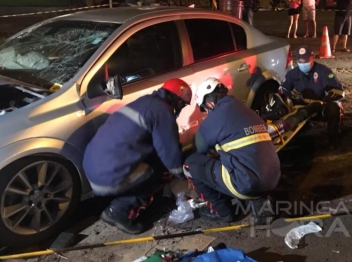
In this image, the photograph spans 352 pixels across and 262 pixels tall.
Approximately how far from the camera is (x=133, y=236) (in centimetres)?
383

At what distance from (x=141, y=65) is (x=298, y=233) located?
6.39 ft

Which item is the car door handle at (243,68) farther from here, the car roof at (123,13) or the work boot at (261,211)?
the work boot at (261,211)

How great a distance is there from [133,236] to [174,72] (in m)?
1.54

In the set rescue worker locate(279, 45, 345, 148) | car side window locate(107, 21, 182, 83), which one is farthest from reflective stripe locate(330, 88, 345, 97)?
car side window locate(107, 21, 182, 83)

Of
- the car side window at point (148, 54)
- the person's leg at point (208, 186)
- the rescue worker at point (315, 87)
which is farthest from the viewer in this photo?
the rescue worker at point (315, 87)

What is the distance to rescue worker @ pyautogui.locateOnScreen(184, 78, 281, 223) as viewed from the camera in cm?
359

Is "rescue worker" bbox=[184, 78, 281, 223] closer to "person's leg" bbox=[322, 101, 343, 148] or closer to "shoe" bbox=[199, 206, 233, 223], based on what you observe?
"shoe" bbox=[199, 206, 233, 223]

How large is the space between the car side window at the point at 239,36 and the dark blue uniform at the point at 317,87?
0.76 m

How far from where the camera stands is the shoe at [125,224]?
3830 mm

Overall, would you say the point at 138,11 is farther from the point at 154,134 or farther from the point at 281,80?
the point at 281,80

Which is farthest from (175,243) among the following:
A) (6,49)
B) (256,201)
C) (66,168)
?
(6,49)

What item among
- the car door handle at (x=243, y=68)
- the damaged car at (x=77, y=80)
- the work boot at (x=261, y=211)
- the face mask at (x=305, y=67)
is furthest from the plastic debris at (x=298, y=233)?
the face mask at (x=305, y=67)

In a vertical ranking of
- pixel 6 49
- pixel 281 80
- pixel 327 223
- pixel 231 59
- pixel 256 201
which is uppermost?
pixel 6 49

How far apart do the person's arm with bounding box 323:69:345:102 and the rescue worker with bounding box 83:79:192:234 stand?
2361 millimetres
